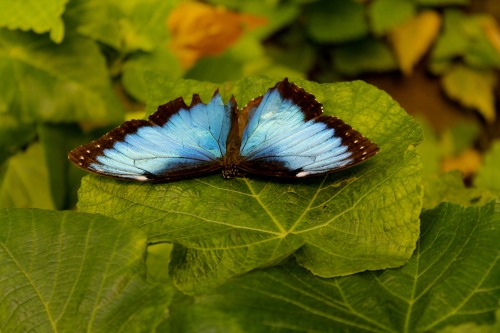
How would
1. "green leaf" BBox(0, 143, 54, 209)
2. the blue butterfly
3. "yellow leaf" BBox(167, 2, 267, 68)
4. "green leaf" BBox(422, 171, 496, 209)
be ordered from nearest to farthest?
the blue butterfly → "green leaf" BBox(422, 171, 496, 209) → "green leaf" BBox(0, 143, 54, 209) → "yellow leaf" BBox(167, 2, 267, 68)

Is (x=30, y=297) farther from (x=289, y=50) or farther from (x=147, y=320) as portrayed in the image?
(x=289, y=50)

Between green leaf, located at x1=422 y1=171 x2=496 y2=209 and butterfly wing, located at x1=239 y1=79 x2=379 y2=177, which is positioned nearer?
butterfly wing, located at x1=239 y1=79 x2=379 y2=177

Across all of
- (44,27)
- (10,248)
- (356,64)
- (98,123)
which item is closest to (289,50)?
(356,64)

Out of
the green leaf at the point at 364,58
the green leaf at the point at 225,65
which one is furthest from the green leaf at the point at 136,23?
the green leaf at the point at 364,58

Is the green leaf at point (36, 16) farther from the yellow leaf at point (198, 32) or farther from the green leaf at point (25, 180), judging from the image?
the yellow leaf at point (198, 32)

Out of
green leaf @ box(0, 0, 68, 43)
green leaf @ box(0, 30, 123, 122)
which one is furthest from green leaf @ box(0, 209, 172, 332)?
green leaf @ box(0, 30, 123, 122)

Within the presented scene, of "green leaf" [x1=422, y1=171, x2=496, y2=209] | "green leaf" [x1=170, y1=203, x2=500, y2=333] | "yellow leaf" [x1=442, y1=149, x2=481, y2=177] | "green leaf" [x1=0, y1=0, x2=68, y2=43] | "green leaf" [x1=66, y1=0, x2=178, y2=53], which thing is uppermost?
"green leaf" [x1=0, y1=0, x2=68, y2=43]

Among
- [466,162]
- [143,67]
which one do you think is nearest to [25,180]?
[143,67]

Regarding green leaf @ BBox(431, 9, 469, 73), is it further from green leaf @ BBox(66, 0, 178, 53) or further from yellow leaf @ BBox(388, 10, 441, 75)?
green leaf @ BBox(66, 0, 178, 53)
